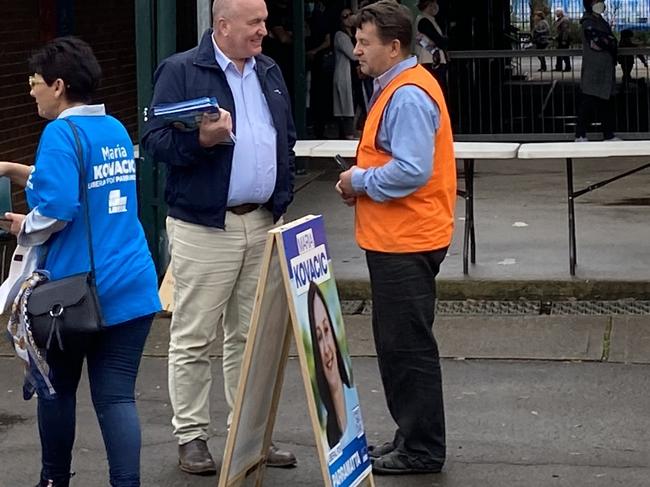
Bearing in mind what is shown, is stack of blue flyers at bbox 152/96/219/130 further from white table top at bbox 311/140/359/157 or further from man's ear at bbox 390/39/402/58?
white table top at bbox 311/140/359/157

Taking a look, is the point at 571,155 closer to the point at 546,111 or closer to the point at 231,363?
the point at 231,363

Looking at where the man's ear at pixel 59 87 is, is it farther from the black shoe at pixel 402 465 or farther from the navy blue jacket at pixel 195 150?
the black shoe at pixel 402 465

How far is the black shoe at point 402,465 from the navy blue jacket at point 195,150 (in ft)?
3.61

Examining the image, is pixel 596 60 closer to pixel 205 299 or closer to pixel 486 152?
pixel 486 152

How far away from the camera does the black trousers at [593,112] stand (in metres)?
14.5

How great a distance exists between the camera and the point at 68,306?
14.7 feet

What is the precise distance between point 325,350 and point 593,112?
436 inches

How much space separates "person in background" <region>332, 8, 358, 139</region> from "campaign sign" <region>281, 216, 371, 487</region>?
10.7 metres

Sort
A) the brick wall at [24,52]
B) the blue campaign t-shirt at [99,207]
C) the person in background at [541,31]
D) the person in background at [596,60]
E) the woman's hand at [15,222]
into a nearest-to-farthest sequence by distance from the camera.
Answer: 1. the blue campaign t-shirt at [99,207]
2. the woman's hand at [15,222]
3. the brick wall at [24,52]
4. the person in background at [596,60]
5. the person in background at [541,31]

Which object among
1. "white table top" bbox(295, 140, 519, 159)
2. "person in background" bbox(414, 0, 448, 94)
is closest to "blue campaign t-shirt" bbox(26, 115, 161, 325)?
"white table top" bbox(295, 140, 519, 159)

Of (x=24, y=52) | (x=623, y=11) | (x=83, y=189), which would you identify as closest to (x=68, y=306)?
(x=83, y=189)

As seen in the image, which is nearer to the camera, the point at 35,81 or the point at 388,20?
the point at 35,81

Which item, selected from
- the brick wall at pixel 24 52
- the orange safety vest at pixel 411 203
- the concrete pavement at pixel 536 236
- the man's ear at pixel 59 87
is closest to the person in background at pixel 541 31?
the concrete pavement at pixel 536 236

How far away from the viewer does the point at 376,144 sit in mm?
5066
